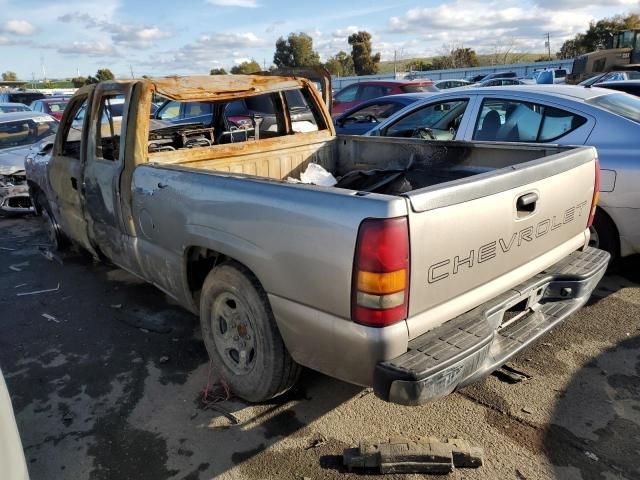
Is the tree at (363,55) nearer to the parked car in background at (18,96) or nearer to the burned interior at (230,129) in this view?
the parked car in background at (18,96)

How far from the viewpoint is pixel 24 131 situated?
8.73 m

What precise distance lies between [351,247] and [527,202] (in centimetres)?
101

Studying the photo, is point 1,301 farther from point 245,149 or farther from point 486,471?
point 486,471

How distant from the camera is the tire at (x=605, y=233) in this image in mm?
4030

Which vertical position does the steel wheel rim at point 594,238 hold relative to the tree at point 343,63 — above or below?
below

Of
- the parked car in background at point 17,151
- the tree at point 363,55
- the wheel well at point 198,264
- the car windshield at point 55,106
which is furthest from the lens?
the tree at point 363,55

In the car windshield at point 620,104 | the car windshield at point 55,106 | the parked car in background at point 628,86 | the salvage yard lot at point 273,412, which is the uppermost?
the car windshield at point 55,106

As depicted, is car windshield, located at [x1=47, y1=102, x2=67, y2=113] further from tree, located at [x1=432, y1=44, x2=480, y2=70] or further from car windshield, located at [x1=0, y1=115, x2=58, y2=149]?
tree, located at [x1=432, y1=44, x2=480, y2=70]

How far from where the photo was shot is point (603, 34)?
42562 millimetres

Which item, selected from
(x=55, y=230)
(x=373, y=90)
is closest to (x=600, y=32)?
(x=373, y=90)

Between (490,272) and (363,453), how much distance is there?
3.45ft

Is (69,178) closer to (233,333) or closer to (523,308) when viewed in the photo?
(233,333)

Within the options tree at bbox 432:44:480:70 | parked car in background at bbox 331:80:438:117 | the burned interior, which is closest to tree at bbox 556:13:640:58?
tree at bbox 432:44:480:70

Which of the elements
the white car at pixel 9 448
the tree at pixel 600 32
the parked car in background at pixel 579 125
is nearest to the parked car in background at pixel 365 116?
the parked car in background at pixel 579 125
